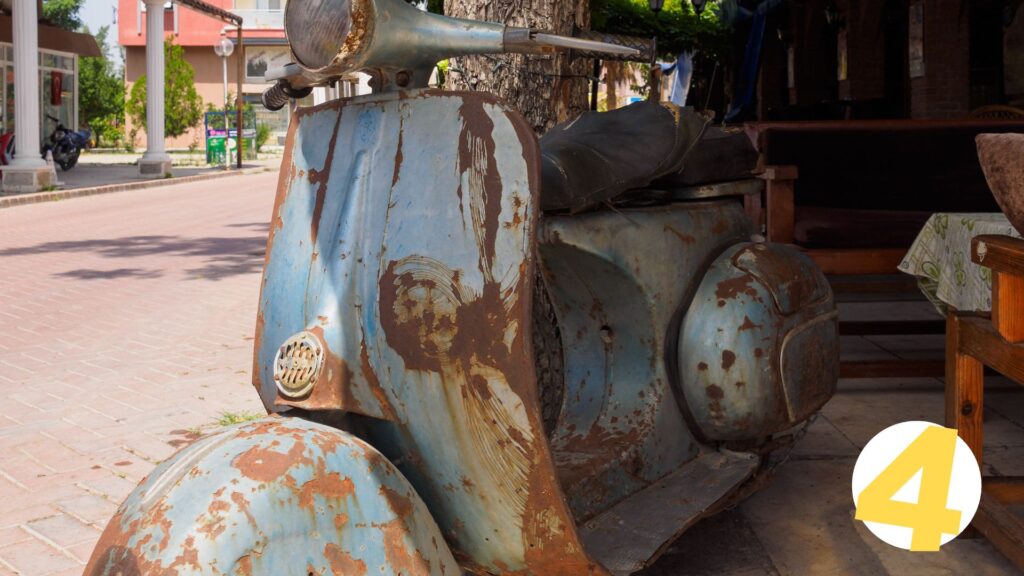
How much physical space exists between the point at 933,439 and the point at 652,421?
59.7 inches

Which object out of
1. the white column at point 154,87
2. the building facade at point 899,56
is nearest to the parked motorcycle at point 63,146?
the white column at point 154,87

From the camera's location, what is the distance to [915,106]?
13.2 m

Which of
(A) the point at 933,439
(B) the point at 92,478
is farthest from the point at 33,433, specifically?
(A) the point at 933,439

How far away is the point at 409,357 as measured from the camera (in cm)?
186

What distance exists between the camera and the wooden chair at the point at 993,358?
263 cm

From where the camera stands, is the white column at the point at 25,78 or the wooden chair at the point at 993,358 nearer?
the wooden chair at the point at 993,358

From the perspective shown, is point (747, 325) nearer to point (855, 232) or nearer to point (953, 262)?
point (953, 262)

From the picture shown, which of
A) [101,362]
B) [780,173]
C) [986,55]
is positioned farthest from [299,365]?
[986,55]

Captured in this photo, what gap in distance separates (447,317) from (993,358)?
165 centimetres

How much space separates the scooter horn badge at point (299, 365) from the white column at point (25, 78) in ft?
53.7

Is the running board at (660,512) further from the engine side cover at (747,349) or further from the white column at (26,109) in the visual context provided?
the white column at (26,109)

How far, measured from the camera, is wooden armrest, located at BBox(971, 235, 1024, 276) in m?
2.58

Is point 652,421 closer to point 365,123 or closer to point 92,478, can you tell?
point 365,123

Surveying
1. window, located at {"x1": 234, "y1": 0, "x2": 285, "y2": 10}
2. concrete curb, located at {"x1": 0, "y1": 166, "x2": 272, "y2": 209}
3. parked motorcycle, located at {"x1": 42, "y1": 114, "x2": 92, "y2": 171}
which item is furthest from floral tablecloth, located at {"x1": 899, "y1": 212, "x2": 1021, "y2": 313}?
window, located at {"x1": 234, "y1": 0, "x2": 285, "y2": 10}
